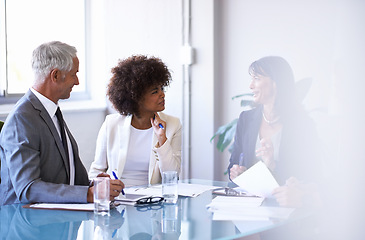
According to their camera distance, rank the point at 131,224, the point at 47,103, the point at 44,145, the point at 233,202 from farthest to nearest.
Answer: the point at 47,103, the point at 44,145, the point at 233,202, the point at 131,224

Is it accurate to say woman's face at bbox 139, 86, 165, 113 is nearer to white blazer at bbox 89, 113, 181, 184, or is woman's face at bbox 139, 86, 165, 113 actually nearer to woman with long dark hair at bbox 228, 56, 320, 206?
white blazer at bbox 89, 113, 181, 184

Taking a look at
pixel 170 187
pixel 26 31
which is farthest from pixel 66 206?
pixel 26 31

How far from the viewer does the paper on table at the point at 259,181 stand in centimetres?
228

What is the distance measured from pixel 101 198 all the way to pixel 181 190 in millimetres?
562

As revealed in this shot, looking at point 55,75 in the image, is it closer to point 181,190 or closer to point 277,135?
point 181,190

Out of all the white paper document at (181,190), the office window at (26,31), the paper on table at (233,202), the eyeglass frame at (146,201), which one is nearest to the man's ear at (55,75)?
the white paper document at (181,190)

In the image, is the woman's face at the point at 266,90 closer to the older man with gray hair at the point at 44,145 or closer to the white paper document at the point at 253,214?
the white paper document at the point at 253,214

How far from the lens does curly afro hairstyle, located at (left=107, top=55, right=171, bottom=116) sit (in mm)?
3186

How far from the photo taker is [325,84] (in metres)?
3.28

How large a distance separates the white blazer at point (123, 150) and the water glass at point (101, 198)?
0.86 metres

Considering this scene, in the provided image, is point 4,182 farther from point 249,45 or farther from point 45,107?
point 249,45

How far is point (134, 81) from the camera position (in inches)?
126

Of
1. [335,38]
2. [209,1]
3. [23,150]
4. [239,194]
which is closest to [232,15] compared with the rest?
[209,1]

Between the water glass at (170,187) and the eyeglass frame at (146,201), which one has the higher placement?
the water glass at (170,187)
